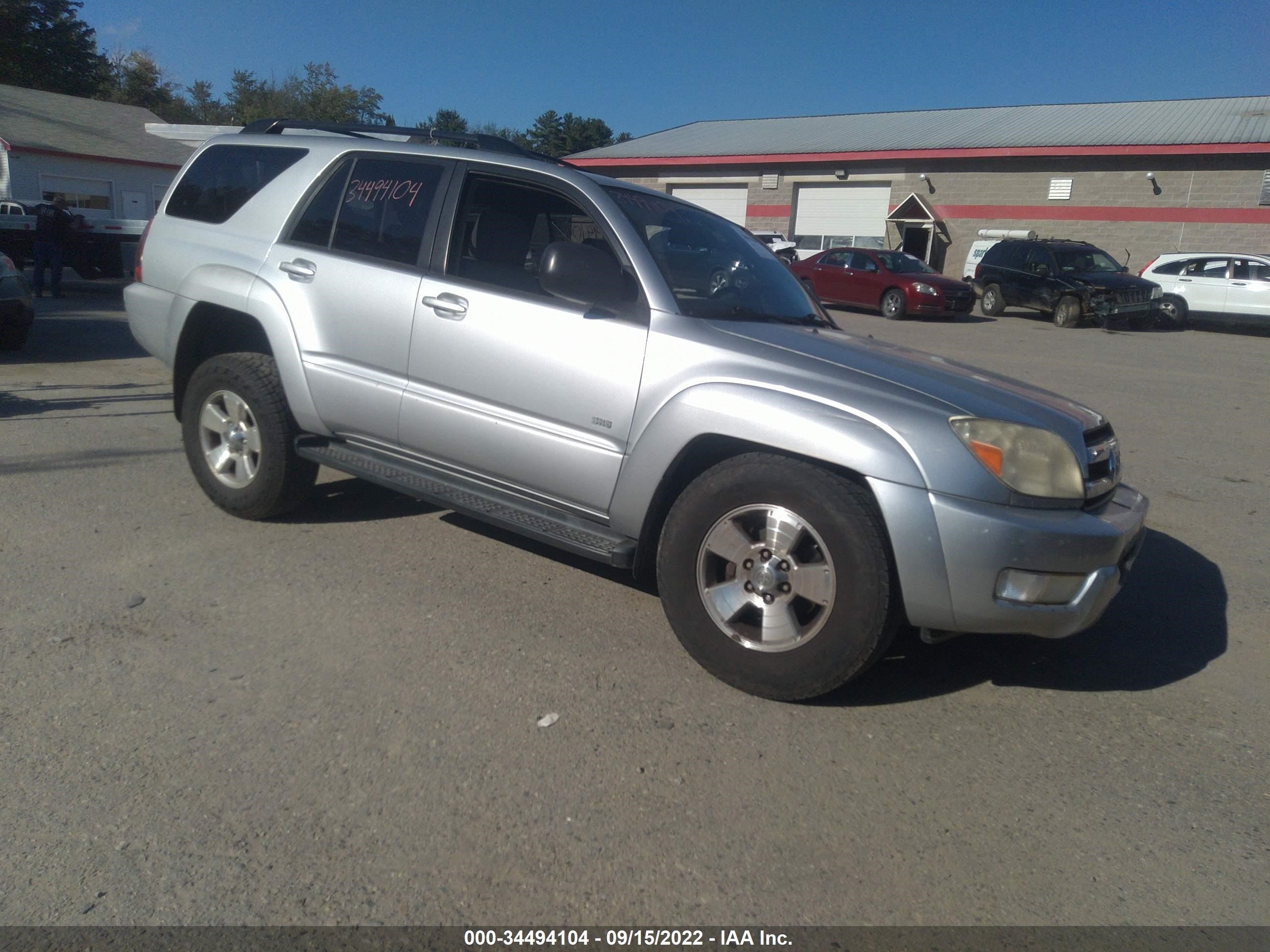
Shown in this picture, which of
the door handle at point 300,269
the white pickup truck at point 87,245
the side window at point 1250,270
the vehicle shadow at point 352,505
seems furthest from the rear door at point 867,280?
the door handle at point 300,269

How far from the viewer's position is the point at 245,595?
4156 mm

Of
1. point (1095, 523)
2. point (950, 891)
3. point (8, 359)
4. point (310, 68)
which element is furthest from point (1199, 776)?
point (310, 68)

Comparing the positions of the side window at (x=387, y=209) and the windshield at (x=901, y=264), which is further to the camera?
the windshield at (x=901, y=264)

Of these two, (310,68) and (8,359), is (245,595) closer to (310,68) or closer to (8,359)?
(8,359)

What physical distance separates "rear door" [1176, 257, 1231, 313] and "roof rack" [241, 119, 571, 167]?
21497 millimetres

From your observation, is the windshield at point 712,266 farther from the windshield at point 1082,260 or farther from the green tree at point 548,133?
the green tree at point 548,133

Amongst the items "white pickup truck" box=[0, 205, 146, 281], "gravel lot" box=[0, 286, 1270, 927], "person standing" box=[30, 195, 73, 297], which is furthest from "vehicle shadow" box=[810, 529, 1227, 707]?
"white pickup truck" box=[0, 205, 146, 281]

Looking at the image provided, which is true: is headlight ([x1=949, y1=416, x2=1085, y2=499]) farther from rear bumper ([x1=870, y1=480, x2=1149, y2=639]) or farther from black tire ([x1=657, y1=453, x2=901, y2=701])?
black tire ([x1=657, y1=453, x2=901, y2=701])

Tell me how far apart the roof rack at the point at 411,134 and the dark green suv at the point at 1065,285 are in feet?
62.0

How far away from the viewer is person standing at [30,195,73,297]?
1550 centimetres

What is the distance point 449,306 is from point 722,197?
3353 centimetres

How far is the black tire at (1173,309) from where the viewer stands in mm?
21781

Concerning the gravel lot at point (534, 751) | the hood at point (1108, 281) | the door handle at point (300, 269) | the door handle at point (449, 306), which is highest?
the hood at point (1108, 281)
